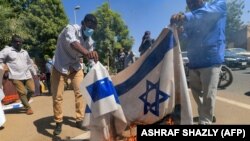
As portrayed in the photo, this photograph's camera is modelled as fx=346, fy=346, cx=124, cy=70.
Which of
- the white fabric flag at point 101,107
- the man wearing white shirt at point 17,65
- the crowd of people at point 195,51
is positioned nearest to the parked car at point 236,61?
the man wearing white shirt at point 17,65

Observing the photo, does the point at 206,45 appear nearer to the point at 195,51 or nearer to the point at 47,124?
the point at 195,51

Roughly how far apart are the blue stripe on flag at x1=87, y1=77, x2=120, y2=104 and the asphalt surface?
1732mm

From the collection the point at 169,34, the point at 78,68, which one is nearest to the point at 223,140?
the point at 169,34

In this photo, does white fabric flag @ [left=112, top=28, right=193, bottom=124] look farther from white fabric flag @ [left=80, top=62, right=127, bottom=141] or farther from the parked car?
the parked car

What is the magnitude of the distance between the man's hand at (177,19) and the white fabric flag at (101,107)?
0.96 m

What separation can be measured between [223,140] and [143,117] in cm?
96

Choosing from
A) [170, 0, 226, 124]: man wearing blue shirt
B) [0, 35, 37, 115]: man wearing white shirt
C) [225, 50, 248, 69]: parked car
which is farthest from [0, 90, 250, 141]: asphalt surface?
[225, 50, 248, 69]: parked car

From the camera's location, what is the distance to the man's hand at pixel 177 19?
12.8ft

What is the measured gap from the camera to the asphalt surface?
5.54 m

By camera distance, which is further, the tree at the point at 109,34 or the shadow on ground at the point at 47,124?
the tree at the point at 109,34

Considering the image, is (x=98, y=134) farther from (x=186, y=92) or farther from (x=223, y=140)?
(x=223, y=140)

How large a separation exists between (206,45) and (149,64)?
976 mm

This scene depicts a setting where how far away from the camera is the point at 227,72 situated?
1034cm

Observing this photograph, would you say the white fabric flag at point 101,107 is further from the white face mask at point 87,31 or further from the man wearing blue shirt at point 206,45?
the white face mask at point 87,31
